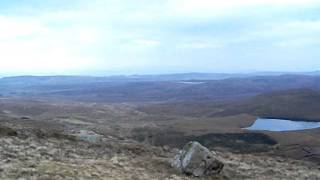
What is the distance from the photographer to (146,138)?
7300 centimetres

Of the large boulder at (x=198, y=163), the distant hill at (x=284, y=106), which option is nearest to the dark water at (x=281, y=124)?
the distant hill at (x=284, y=106)

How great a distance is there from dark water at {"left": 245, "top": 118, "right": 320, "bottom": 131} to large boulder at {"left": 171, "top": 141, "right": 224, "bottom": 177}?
75832 mm

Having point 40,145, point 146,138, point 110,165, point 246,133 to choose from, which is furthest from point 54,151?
point 246,133

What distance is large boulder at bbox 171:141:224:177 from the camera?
24156mm

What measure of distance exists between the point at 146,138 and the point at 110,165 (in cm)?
4919

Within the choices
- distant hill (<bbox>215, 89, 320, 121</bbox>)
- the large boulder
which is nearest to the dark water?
distant hill (<bbox>215, 89, 320, 121</bbox>)

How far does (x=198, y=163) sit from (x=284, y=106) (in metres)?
111

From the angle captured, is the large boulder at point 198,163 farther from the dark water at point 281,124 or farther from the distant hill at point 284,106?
the distant hill at point 284,106

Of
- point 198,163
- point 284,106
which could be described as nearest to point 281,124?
point 284,106

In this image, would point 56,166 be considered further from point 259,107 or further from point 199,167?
point 259,107

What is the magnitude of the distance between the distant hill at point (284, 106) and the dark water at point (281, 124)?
5.17 meters

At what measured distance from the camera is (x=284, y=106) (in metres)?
131

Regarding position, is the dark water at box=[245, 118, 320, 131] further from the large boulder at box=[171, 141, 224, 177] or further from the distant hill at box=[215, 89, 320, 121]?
the large boulder at box=[171, 141, 224, 177]

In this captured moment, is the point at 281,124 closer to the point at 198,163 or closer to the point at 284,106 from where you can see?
the point at 284,106
